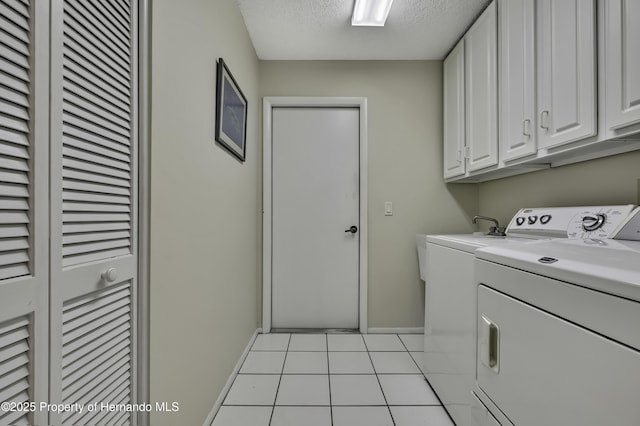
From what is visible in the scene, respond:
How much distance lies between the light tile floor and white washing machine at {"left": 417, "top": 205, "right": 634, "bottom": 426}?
18 centimetres

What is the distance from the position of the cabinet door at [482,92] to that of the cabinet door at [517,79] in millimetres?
59

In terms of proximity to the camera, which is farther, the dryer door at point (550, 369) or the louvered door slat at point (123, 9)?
the louvered door slat at point (123, 9)

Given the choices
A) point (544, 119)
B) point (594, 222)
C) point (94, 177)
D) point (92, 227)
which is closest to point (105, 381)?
point (92, 227)

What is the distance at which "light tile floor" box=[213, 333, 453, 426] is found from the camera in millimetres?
1491

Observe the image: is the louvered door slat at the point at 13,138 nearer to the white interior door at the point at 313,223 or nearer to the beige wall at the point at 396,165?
the white interior door at the point at 313,223

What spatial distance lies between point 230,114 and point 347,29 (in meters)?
1.11

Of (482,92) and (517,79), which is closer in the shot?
(517,79)

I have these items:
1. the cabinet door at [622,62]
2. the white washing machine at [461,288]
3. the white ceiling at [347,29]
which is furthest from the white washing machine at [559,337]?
the white ceiling at [347,29]

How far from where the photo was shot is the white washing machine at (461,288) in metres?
1.24

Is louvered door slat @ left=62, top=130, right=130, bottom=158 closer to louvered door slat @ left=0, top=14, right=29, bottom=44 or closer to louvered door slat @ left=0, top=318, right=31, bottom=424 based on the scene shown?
louvered door slat @ left=0, top=14, right=29, bottom=44

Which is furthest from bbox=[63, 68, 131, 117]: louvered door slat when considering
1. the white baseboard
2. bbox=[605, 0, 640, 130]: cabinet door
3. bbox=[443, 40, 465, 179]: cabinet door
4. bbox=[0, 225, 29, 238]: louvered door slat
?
the white baseboard

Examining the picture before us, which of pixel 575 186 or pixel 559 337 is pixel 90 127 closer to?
pixel 559 337

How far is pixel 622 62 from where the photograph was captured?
1.00 meters

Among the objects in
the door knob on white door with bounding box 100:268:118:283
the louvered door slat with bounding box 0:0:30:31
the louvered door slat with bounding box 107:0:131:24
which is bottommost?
→ the door knob on white door with bounding box 100:268:118:283
